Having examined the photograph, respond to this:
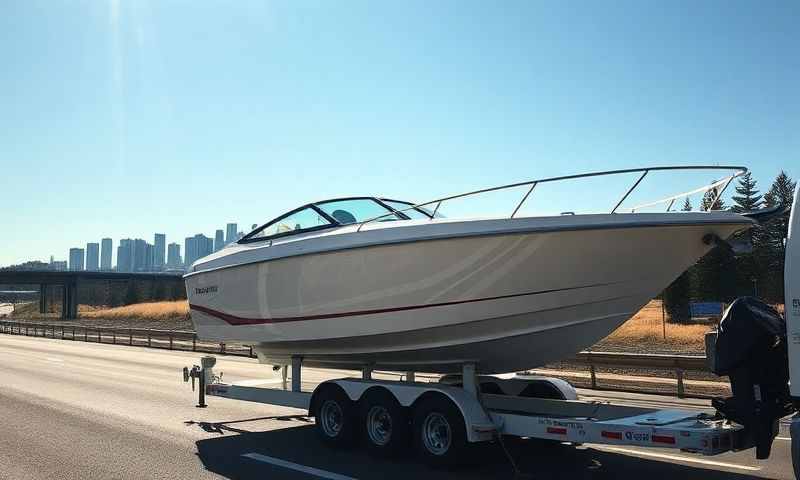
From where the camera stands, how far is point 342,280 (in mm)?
7938

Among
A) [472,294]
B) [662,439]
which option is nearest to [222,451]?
[472,294]

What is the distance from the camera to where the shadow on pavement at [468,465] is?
6.52 meters

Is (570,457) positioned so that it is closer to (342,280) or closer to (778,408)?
(778,408)

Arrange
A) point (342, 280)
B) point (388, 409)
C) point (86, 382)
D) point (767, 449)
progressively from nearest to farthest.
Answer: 1. point (767, 449)
2. point (388, 409)
3. point (342, 280)
4. point (86, 382)

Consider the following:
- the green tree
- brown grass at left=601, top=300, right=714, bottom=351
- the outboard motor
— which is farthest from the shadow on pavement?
the green tree

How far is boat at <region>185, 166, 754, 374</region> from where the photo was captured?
6254 mm

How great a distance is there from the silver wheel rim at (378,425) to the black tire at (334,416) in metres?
0.29

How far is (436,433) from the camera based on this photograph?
6863 mm

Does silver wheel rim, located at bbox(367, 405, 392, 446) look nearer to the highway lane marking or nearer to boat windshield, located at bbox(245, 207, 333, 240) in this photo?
boat windshield, located at bbox(245, 207, 333, 240)

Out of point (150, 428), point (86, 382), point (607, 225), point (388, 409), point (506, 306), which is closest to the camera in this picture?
point (607, 225)

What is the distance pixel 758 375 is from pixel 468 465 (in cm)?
281

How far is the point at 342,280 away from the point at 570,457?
3.29m

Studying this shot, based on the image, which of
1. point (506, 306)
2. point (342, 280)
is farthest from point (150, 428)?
point (506, 306)

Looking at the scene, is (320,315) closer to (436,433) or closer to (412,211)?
(412,211)
